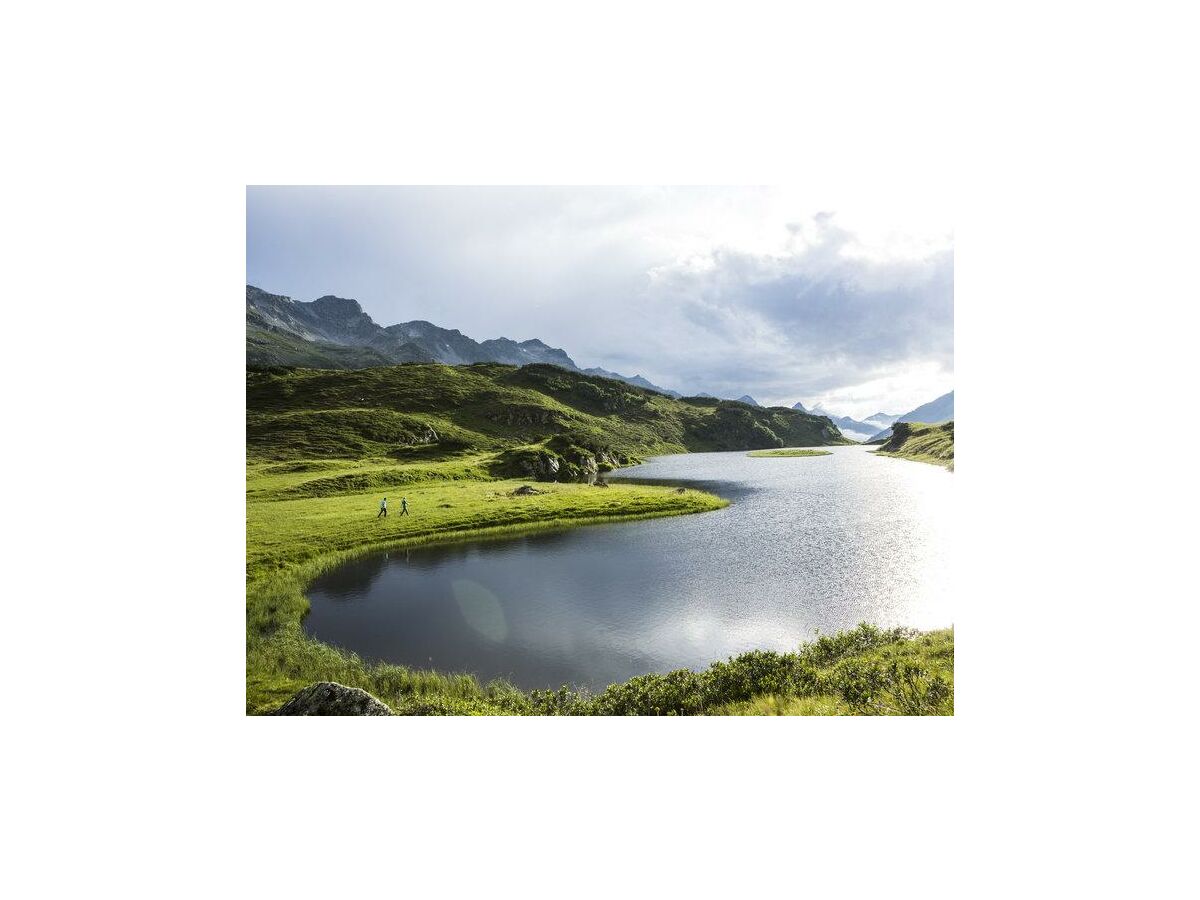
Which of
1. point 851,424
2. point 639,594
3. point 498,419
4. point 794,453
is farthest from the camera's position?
point 498,419

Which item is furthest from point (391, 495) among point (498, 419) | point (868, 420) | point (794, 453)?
point (794, 453)

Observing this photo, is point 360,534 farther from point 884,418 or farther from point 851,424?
point 851,424

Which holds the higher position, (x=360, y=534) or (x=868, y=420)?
(x=868, y=420)

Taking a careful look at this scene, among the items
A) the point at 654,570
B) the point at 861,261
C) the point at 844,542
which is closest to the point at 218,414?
the point at 654,570

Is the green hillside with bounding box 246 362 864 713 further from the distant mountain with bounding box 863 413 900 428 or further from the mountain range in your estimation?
the distant mountain with bounding box 863 413 900 428

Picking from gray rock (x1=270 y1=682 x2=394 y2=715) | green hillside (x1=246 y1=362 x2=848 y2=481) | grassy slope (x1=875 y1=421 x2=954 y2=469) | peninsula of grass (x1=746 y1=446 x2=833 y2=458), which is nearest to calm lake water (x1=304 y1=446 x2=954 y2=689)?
grassy slope (x1=875 y1=421 x2=954 y2=469)

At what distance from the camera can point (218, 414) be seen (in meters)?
8.85

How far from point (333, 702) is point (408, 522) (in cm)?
1658

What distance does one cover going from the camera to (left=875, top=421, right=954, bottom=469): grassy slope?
1562 centimetres

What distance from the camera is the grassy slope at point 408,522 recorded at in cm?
870

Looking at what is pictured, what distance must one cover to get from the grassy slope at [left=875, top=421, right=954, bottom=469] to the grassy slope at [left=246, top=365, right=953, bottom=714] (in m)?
7.37

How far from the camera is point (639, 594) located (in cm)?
1471

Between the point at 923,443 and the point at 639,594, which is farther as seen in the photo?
the point at 923,443

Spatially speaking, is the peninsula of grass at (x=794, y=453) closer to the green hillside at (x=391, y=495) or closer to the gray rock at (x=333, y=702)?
the green hillside at (x=391, y=495)
